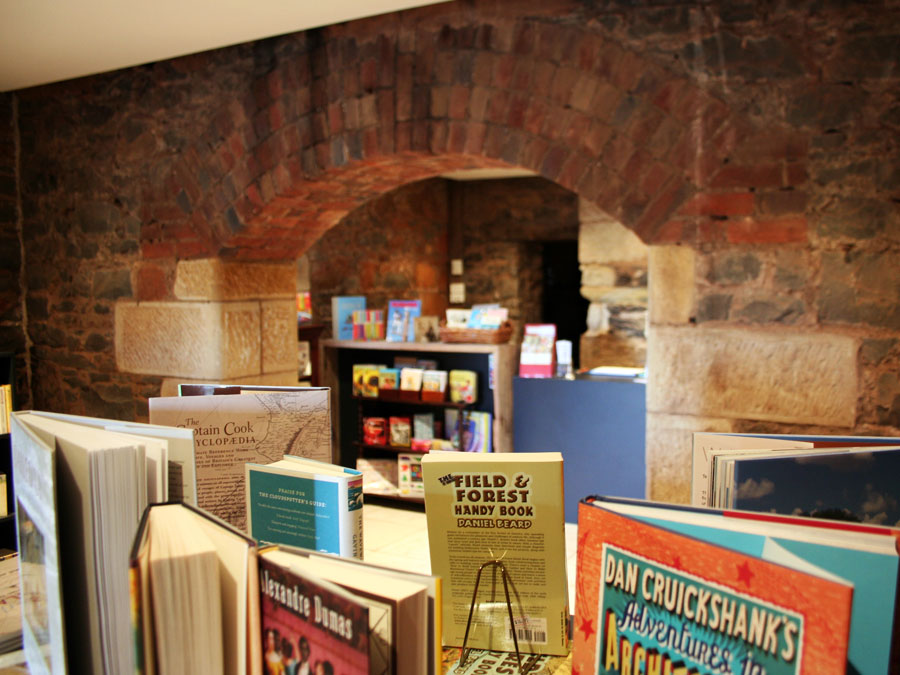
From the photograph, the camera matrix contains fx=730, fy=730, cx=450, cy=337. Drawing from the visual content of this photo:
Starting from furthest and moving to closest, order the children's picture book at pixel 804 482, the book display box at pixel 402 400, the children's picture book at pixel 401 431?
the children's picture book at pixel 401 431, the book display box at pixel 402 400, the children's picture book at pixel 804 482

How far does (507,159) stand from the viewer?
126 inches

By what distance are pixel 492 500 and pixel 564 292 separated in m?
7.54

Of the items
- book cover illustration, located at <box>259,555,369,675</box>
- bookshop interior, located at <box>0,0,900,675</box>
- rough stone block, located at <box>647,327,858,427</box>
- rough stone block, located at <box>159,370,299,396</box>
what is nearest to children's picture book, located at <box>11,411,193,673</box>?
bookshop interior, located at <box>0,0,900,675</box>

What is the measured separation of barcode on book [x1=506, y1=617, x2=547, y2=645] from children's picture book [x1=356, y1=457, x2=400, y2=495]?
3.79m

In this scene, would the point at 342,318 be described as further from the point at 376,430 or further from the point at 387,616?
the point at 387,616

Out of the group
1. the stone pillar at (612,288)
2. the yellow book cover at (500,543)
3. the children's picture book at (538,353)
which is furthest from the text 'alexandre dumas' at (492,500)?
the stone pillar at (612,288)

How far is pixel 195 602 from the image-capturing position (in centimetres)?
92

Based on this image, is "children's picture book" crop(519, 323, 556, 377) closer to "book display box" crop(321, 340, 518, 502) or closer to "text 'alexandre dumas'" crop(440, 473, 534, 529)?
"book display box" crop(321, 340, 518, 502)

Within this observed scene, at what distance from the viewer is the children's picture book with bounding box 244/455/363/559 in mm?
1354

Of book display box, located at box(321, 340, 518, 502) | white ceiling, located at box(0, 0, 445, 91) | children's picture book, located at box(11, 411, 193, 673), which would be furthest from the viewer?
book display box, located at box(321, 340, 518, 502)

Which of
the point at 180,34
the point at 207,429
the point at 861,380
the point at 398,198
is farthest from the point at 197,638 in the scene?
the point at 398,198

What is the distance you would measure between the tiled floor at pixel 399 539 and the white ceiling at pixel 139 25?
2504 mm

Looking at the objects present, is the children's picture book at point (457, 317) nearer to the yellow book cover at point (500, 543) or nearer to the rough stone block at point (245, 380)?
the rough stone block at point (245, 380)

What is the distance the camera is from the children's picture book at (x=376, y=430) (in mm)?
5117
